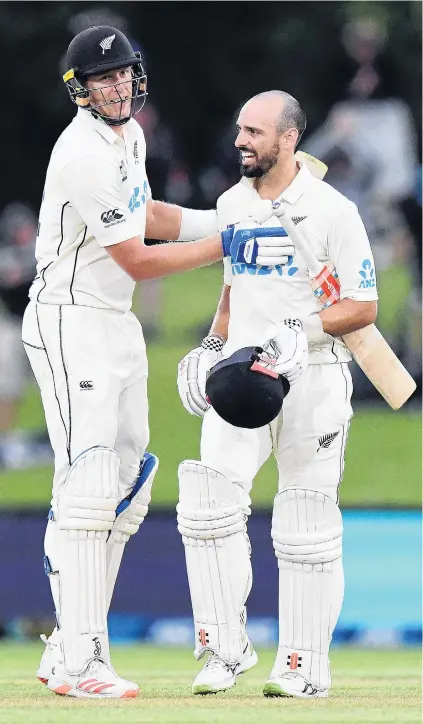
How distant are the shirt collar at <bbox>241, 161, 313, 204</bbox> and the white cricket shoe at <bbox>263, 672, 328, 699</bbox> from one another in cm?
163

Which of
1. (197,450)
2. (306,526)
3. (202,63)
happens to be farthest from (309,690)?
(202,63)

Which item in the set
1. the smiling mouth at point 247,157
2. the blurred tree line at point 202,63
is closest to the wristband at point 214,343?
the smiling mouth at point 247,157

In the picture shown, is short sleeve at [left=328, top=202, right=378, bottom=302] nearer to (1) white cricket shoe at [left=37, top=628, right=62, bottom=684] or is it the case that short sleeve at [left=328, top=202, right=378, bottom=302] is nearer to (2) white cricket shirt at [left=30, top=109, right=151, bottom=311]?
(2) white cricket shirt at [left=30, top=109, right=151, bottom=311]

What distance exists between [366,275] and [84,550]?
1.35m

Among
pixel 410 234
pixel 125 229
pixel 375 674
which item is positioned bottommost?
pixel 375 674

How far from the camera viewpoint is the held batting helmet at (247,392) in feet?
18.6

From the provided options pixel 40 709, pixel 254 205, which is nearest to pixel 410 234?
pixel 254 205

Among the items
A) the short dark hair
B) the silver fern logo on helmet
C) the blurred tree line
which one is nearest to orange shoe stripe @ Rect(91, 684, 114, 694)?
the short dark hair

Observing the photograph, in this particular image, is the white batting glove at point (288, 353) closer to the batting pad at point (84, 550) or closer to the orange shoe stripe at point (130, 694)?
the batting pad at point (84, 550)

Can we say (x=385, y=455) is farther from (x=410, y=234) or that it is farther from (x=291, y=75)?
(x=291, y=75)

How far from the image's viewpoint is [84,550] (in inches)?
233

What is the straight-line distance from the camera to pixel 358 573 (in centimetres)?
876

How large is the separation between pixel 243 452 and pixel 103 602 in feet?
2.33

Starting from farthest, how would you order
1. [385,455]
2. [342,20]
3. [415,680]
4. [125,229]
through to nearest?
[342,20], [385,455], [415,680], [125,229]
